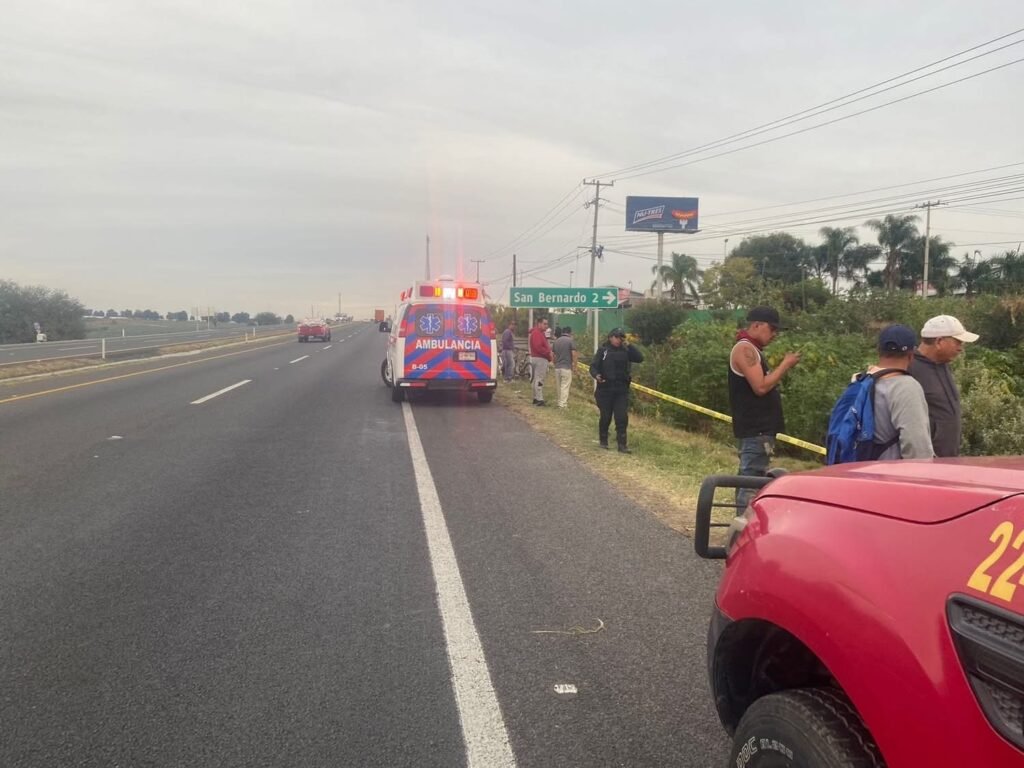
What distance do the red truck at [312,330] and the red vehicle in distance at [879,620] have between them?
52398mm

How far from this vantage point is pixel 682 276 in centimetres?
5406

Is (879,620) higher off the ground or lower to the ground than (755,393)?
lower

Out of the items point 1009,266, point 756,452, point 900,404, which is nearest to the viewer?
point 900,404

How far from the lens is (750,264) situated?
6175 cm

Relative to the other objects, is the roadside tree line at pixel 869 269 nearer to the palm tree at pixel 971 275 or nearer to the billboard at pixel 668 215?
the palm tree at pixel 971 275

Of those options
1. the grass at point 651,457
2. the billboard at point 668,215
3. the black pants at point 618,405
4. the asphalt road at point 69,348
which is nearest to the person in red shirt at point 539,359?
the grass at point 651,457

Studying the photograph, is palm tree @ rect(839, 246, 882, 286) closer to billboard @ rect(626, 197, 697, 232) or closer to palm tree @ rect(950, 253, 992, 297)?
palm tree @ rect(950, 253, 992, 297)

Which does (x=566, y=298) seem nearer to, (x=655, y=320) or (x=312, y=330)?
(x=655, y=320)

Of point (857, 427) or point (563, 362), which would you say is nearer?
point (857, 427)

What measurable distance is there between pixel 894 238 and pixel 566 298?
47474mm

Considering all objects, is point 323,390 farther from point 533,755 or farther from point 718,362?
point 533,755

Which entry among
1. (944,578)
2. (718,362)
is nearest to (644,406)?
(718,362)

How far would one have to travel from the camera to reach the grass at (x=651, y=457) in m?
7.48

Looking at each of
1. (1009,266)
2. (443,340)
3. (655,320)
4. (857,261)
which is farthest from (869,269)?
(443,340)
